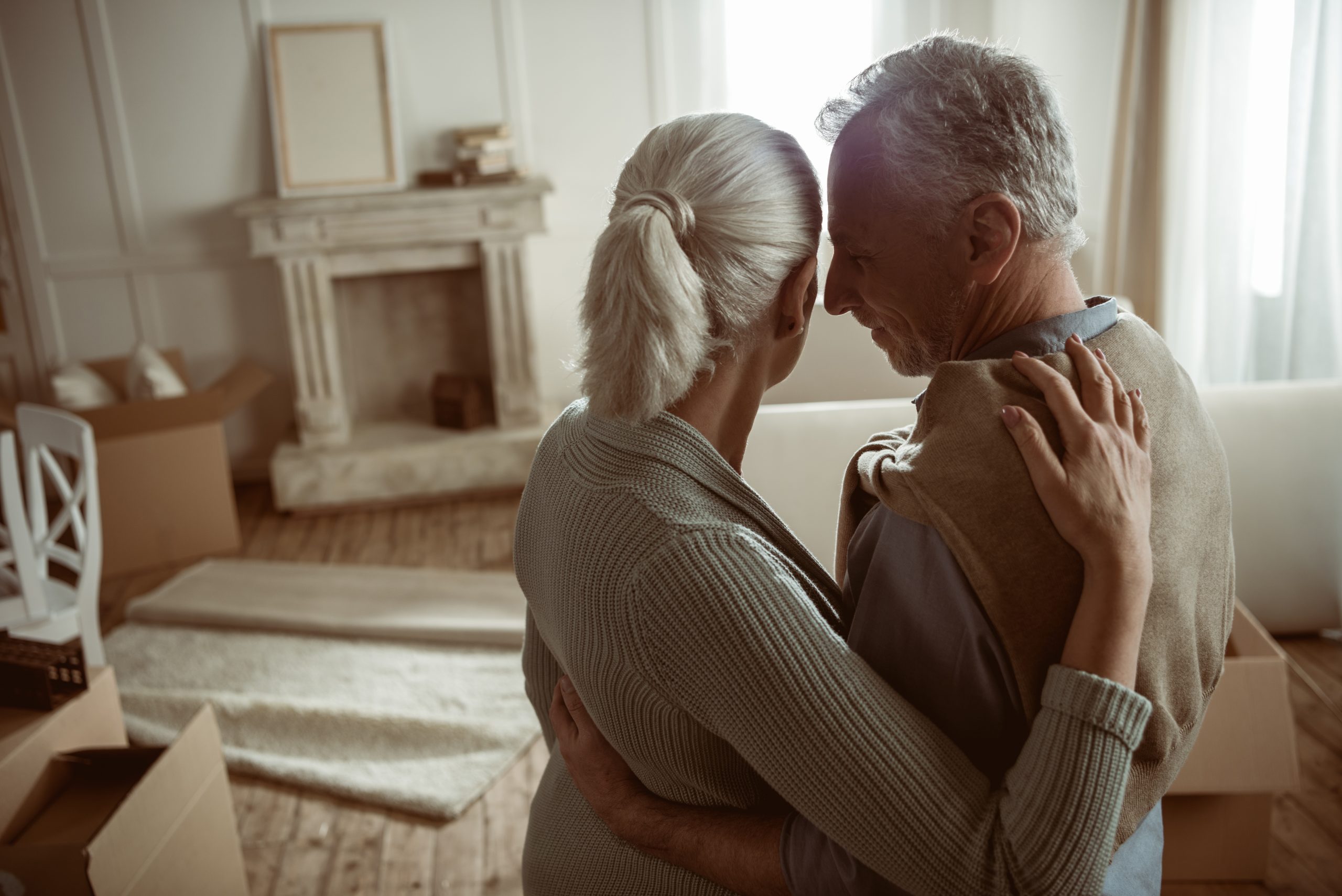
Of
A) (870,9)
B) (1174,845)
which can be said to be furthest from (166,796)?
(870,9)

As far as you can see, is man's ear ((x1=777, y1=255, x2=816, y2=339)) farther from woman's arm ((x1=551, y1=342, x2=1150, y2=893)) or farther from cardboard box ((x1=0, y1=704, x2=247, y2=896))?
cardboard box ((x1=0, y1=704, x2=247, y2=896))

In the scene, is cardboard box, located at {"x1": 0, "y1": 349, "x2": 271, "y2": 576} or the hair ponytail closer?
the hair ponytail

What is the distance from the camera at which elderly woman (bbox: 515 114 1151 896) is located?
80 centimetres

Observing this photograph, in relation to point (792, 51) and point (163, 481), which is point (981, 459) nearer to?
point (163, 481)

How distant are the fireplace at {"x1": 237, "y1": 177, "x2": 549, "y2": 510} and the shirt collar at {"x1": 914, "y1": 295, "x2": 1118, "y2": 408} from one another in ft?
11.8

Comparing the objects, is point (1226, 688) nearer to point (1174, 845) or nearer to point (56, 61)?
point (1174, 845)

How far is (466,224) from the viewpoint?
14.2ft

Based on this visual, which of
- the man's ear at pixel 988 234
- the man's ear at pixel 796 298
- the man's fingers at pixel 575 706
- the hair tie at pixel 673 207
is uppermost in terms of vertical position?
the hair tie at pixel 673 207

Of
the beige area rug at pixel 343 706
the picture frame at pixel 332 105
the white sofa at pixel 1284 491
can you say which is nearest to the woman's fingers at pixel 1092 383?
the white sofa at pixel 1284 491

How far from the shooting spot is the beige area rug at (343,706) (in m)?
2.51

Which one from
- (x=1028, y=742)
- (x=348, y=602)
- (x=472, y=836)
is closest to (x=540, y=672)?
(x=1028, y=742)

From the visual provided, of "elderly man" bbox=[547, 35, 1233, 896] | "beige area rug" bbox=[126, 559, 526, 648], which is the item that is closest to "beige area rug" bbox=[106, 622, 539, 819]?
"beige area rug" bbox=[126, 559, 526, 648]

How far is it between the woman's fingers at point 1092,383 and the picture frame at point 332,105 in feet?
13.2

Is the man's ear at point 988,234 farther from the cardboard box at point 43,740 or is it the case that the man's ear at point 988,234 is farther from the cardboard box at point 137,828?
the cardboard box at point 43,740
